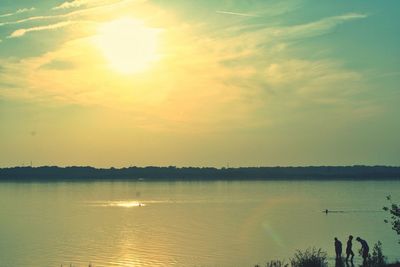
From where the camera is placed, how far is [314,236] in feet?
196

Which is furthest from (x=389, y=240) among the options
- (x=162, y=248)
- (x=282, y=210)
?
(x=282, y=210)

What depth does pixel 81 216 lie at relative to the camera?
88.1 metres

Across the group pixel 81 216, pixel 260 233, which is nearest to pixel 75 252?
pixel 260 233

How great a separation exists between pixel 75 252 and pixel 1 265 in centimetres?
784

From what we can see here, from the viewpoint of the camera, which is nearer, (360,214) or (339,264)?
(339,264)

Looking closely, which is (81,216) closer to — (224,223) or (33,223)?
(33,223)

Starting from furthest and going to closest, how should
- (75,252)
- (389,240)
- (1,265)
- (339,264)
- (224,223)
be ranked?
(224,223) → (389,240) → (75,252) → (1,265) → (339,264)

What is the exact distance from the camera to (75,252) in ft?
162

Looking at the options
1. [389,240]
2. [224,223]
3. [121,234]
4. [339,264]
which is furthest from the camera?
[224,223]

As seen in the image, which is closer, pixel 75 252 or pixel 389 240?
pixel 75 252

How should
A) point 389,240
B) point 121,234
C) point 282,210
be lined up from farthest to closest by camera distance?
point 282,210 < point 121,234 < point 389,240

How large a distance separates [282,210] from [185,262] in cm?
5614

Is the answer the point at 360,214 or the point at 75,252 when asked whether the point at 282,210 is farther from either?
the point at 75,252

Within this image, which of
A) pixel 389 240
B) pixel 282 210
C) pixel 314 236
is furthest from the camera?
pixel 282 210
